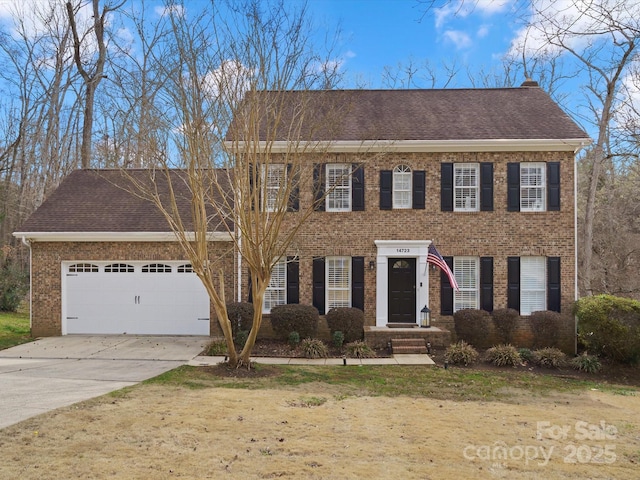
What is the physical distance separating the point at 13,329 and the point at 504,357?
14495mm

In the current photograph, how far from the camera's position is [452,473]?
16.8 feet

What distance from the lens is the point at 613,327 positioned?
1149 centimetres

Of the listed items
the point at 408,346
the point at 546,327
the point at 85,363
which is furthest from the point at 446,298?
the point at 85,363

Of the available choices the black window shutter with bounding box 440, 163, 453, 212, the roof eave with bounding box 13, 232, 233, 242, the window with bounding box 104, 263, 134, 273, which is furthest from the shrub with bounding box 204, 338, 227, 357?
the black window shutter with bounding box 440, 163, 453, 212

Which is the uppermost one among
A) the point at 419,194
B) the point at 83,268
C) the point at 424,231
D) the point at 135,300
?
the point at 419,194

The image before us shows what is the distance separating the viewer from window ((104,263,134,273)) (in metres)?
14.8

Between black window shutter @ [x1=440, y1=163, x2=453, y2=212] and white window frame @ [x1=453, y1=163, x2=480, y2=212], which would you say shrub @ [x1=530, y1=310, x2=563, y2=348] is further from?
black window shutter @ [x1=440, y1=163, x2=453, y2=212]

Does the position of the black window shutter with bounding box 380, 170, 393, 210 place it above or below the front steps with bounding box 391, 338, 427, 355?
above

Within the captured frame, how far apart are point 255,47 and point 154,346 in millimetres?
8053

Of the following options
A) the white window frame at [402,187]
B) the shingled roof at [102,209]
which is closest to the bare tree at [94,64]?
the shingled roof at [102,209]

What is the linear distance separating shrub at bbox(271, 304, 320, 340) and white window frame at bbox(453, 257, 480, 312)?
13.6 ft

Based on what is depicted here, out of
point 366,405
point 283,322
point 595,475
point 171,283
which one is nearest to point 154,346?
point 171,283

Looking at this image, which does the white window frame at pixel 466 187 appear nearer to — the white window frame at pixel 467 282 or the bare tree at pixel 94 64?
the white window frame at pixel 467 282

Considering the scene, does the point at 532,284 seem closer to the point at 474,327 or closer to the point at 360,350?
the point at 474,327
